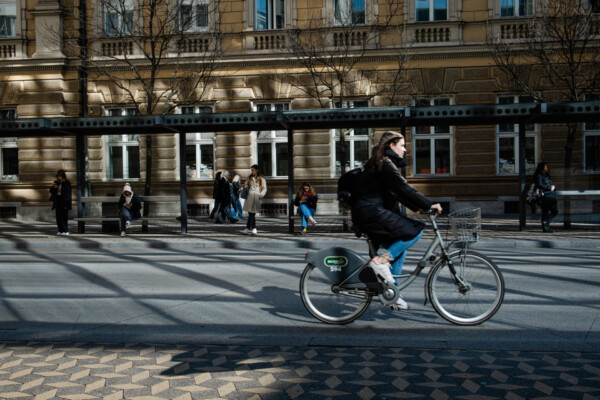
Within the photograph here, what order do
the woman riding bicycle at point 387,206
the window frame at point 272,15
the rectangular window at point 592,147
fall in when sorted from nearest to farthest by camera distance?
the woman riding bicycle at point 387,206
the rectangular window at point 592,147
the window frame at point 272,15

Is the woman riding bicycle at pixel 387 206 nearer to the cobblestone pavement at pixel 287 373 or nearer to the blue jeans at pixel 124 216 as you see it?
the cobblestone pavement at pixel 287 373

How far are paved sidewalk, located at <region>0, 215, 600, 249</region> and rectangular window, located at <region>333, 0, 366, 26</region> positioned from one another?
7.34 metres

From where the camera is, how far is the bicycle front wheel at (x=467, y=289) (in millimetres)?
5438

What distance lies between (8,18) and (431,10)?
1606cm

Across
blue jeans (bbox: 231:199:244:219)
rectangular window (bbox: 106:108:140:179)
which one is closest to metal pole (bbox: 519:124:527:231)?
blue jeans (bbox: 231:199:244:219)

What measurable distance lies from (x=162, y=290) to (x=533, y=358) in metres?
4.83

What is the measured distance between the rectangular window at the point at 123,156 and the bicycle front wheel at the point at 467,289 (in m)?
19.3

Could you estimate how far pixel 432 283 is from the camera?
5.54m

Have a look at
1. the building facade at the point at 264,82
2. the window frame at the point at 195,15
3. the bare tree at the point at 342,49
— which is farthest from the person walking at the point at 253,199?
the window frame at the point at 195,15

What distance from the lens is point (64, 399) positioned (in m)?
3.77

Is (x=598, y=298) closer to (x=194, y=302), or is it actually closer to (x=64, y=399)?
(x=194, y=302)

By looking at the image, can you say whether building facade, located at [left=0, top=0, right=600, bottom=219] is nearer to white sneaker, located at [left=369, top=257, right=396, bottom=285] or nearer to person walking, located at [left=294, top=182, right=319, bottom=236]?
person walking, located at [left=294, top=182, right=319, bottom=236]

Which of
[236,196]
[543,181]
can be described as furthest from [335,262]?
[236,196]

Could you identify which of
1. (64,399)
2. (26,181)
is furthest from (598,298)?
(26,181)
